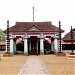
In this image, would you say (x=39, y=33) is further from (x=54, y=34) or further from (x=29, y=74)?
(x=29, y=74)

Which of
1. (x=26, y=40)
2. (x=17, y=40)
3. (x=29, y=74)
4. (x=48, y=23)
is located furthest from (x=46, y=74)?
(x=17, y=40)

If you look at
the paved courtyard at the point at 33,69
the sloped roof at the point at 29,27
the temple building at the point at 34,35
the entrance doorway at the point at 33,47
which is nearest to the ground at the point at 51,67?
the paved courtyard at the point at 33,69

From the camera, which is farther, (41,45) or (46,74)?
(41,45)

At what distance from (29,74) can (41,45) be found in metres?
38.3

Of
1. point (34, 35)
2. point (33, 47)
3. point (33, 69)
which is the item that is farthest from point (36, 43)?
point (33, 69)

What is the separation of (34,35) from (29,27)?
5.69ft

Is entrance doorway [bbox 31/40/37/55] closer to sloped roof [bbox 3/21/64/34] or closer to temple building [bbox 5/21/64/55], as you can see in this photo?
temple building [bbox 5/21/64/55]

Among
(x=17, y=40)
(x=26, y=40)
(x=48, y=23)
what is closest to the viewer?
(x=26, y=40)

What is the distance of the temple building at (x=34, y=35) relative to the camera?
54.7 m

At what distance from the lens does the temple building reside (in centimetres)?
5466

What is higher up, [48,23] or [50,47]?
[48,23]

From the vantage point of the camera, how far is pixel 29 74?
1664 cm

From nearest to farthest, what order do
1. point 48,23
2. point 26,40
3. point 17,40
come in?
point 26,40
point 48,23
point 17,40

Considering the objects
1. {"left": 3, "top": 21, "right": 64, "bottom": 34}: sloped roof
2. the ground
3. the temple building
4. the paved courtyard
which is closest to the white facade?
the temple building
